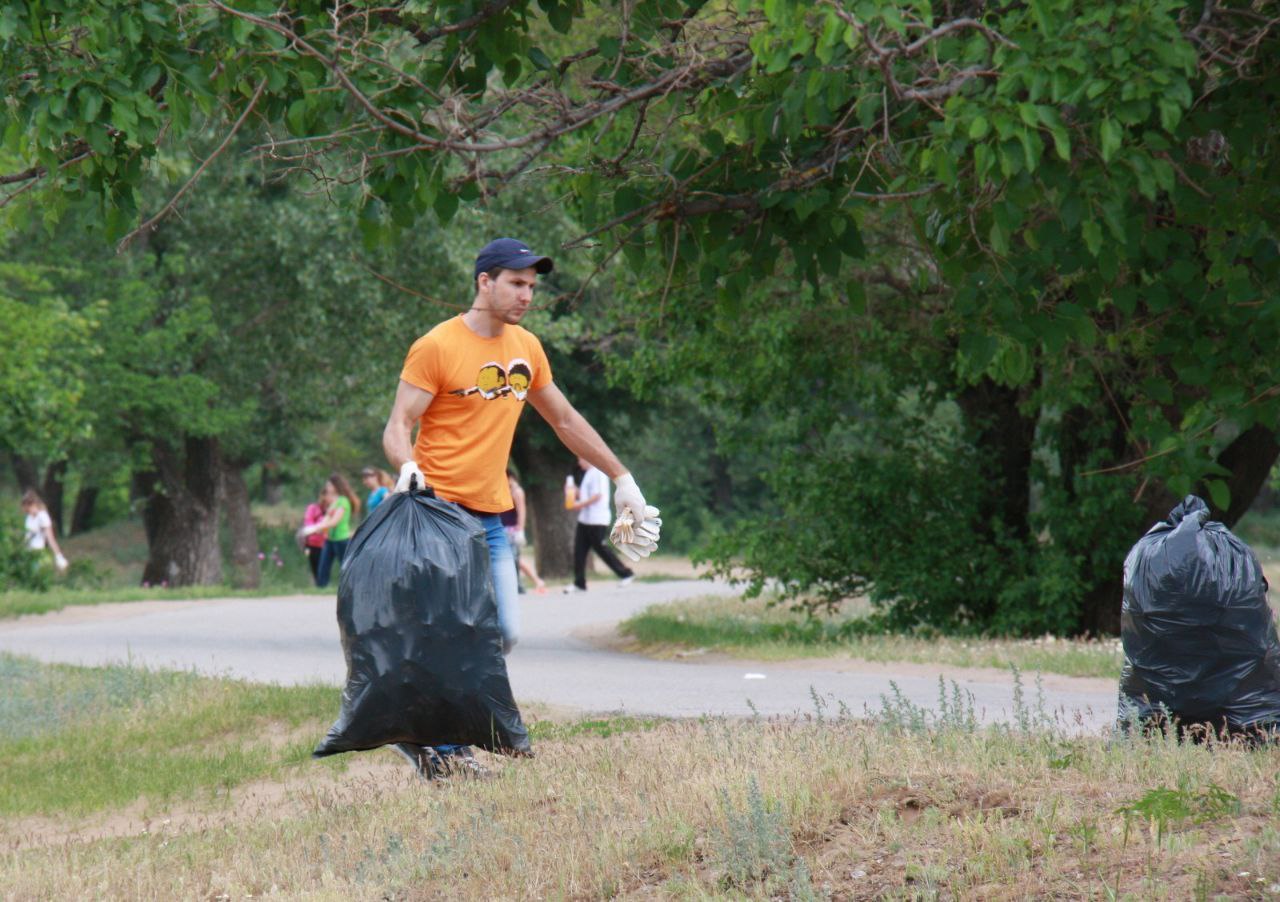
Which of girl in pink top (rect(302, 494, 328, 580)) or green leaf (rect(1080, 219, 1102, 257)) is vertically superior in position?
green leaf (rect(1080, 219, 1102, 257))

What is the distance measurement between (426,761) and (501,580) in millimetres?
810

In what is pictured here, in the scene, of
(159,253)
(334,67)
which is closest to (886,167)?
(334,67)

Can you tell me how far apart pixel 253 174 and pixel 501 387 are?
18.0m

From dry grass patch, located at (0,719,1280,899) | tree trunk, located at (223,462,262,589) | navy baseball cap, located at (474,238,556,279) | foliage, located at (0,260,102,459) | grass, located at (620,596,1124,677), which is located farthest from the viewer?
tree trunk, located at (223,462,262,589)

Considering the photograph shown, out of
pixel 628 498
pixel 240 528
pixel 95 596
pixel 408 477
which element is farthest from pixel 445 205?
pixel 240 528

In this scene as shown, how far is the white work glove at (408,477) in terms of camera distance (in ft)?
19.6

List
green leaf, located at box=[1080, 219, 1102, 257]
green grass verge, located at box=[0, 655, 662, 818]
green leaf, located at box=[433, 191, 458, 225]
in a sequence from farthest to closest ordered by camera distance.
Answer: green grass verge, located at box=[0, 655, 662, 818]
green leaf, located at box=[433, 191, 458, 225]
green leaf, located at box=[1080, 219, 1102, 257]

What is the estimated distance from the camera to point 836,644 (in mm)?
12820

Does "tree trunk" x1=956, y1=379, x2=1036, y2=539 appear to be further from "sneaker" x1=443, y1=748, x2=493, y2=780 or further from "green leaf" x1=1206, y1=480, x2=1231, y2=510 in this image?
"sneaker" x1=443, y1=748, x2=493, y2=780

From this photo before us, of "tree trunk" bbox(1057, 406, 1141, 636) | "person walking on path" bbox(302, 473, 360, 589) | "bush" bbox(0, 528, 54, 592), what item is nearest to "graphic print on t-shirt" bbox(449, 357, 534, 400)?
"tree trunk" bbox(1057, 406, 1141, 636)

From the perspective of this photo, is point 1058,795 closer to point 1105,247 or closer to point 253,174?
point 1105,247

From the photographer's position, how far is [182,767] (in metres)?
7.95

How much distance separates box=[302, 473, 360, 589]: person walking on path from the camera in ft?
69.3

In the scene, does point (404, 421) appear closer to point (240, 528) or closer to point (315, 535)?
point (315, 535)
